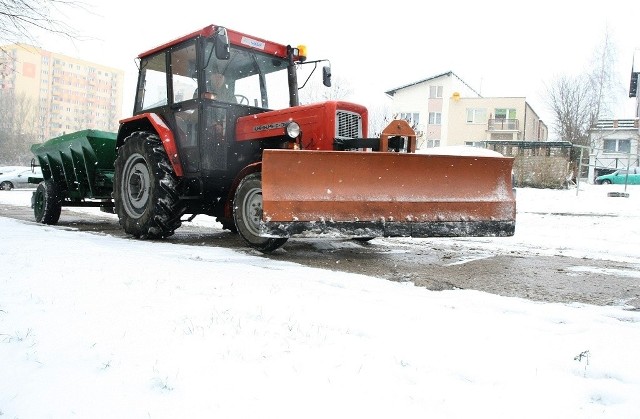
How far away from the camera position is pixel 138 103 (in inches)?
298

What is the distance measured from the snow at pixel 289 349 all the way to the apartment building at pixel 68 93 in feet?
264

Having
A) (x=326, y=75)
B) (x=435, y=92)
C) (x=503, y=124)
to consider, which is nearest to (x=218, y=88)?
(x=326, y=75)

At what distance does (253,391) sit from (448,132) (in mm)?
43180

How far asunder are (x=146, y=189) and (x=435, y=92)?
39.0 m

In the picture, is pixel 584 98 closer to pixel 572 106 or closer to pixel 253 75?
pixel 572 106

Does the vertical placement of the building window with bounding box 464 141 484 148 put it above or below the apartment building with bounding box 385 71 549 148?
below

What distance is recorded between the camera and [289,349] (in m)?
2.37

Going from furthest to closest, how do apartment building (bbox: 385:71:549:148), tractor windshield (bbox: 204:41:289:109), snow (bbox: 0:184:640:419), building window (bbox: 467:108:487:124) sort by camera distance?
building window (bbox: 467:108:487:124), apartment building (bbox: 385:71:549:148), tractor windshield (bbox: 204:41:289:109), snow (bbox: 0:184:640:419)

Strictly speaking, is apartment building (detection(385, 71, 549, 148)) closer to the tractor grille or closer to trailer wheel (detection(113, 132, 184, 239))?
trailer wheel (detection(113, 132, 184, 239))

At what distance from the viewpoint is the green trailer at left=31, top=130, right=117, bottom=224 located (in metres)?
8.45

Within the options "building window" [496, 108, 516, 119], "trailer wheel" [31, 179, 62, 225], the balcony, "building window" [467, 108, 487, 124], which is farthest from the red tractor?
"building window" [496, 108, 516, 119]

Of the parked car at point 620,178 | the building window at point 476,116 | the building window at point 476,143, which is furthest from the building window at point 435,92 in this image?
the parked car at point 620,178

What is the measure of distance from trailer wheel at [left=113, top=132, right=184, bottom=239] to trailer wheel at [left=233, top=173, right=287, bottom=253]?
45.0 inches

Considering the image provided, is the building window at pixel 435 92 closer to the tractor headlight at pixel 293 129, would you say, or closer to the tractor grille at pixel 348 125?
the tractor grille at pixel 348 125
